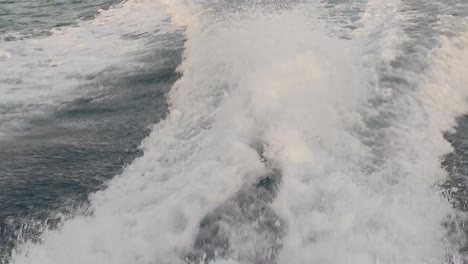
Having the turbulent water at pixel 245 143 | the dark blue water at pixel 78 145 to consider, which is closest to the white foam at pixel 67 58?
the turbulent water at pixel 245 143

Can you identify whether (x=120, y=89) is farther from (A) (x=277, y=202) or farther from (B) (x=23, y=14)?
(B) (x=23, y=14)

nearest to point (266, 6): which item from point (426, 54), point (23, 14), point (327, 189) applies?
point (426, 54)

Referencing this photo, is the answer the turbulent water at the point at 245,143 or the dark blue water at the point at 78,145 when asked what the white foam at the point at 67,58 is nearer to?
the turbulent water at the point at 245,143

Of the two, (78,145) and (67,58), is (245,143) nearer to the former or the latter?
(78,145)

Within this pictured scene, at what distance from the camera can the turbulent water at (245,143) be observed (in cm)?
621

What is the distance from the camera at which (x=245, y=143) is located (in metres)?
7.98

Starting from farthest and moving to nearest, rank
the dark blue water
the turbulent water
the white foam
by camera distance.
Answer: the white foam, the dark blue water, the turbulent water

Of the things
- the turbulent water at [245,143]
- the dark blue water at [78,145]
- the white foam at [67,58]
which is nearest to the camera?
the turbulent water at [245,143]

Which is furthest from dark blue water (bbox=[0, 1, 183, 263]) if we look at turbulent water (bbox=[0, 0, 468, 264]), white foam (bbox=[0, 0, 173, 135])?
white foam (bbox=[0, 0, 173, 135])

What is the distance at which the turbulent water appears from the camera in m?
6.21

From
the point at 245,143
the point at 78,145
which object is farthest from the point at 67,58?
the point at 245,143

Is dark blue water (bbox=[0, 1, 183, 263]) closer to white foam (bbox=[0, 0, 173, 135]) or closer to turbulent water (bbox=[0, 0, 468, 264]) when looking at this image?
turbulent water (bbox=[0, 0, 468, 264])

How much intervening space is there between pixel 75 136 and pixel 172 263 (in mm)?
4180

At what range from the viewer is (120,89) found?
11188 mm
